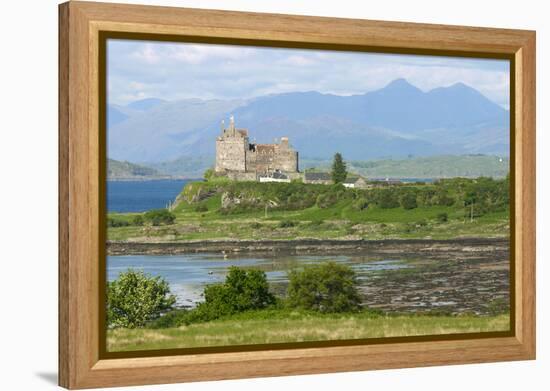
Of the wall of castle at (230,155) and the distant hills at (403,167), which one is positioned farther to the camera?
the wall of castle at (230,155)

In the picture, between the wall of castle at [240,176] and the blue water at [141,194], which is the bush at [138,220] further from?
the wall of castle at [240,176]

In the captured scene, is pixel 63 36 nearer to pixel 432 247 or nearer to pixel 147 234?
pixel 147 234

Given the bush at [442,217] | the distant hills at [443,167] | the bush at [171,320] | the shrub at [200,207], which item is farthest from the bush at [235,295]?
the bush at [442,217]

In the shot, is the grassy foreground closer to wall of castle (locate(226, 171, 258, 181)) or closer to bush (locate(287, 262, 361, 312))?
bush (locate(287, 262, 361, 312))

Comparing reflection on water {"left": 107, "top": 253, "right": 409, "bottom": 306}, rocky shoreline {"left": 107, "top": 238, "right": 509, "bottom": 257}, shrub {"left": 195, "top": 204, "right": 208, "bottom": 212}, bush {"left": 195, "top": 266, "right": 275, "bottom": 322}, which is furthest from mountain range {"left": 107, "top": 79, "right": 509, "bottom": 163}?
bush {"left": 195, "top": 266, "right": 275, "bottom": 322}

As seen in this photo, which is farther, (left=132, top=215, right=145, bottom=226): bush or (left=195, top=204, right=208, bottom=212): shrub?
(left=195, top=204, right=208, bottom=212): shrub

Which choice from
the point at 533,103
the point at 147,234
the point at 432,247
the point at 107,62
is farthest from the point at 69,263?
the point at 533,103
